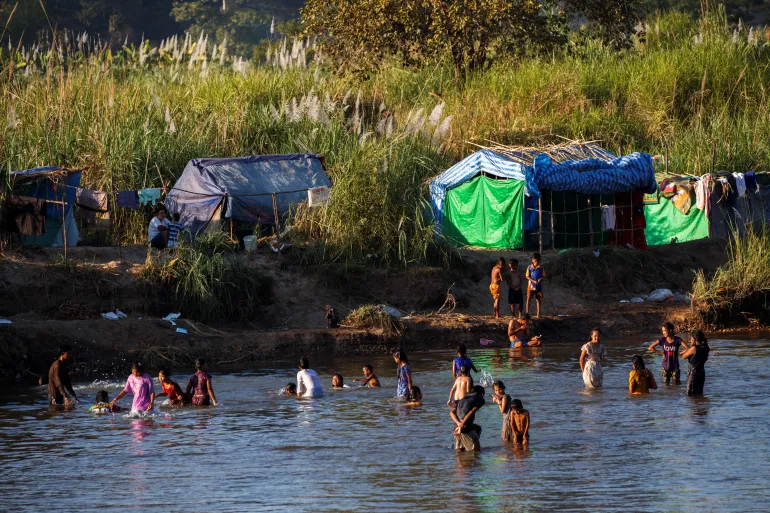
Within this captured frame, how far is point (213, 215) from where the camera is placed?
1015 inches

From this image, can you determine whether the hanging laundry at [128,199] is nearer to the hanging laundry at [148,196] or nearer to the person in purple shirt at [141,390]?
the hanging laundry at [148,196]

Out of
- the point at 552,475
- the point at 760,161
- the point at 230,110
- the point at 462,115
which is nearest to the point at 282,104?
the point at 230,110

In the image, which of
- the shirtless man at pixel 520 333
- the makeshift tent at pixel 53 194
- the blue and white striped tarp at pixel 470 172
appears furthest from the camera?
the blue and white striped tarp at pixel 470 172

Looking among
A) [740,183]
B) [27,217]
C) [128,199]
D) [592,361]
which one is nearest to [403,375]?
[592,361]

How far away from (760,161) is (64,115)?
53.8 feet

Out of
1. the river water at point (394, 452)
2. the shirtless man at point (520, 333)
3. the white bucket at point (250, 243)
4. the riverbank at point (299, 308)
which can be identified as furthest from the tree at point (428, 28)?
the river water at point (394, 452)

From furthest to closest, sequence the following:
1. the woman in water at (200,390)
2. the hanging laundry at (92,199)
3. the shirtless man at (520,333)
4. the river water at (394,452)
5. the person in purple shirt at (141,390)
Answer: the hanging laundry at (92,199) → the shirtless man at (520,333) → the woman in water at (200,390) → the person in purple shirt at (141,390) → the river water at (394,452)

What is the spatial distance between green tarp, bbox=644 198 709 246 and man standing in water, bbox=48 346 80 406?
15.5 meters

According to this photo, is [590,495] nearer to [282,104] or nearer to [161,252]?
[161,252]

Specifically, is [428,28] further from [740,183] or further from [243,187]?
[243,187]

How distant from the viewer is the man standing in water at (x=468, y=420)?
14.2 m

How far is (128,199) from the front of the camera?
2541cm

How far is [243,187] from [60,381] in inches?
357

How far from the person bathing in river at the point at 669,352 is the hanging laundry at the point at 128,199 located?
11.4 m
